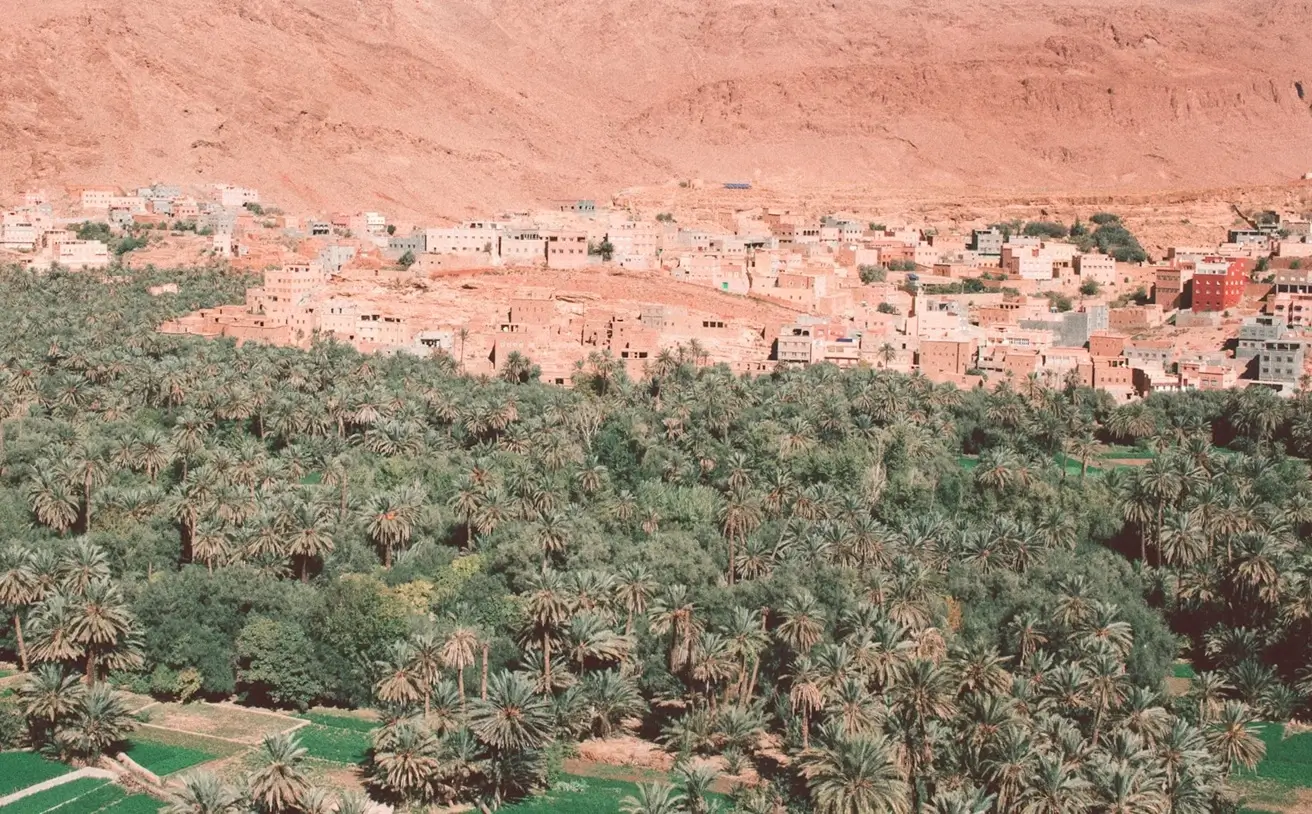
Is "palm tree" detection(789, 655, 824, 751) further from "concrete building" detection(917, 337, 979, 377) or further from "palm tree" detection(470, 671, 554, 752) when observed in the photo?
"concrete building" detection(917, 337, 979, 377)

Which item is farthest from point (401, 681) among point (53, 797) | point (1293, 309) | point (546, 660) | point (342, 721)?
point (1293, 309)

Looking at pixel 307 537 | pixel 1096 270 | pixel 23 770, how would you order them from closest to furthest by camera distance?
pixel 23 770, pixel 307 537, pixel 1096 270

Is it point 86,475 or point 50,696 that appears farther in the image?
point 86,475

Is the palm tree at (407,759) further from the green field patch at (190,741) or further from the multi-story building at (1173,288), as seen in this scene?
the multi-story building at (1173,288)

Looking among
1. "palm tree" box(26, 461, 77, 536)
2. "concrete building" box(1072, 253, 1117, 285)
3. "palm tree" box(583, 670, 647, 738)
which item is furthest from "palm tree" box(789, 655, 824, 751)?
"concrete building" box(1072, 253, 1117, 285)

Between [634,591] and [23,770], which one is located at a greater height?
[634,591]

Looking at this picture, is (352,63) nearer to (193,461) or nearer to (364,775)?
(193,461)

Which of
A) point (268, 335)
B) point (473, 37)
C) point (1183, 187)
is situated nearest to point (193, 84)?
point (473, 37)

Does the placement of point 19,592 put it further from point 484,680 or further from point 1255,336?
point 1255,336
